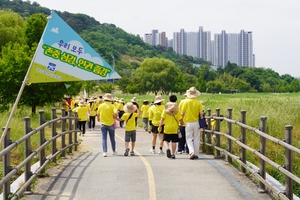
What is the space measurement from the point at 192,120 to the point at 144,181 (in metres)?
3.62

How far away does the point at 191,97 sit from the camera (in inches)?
492

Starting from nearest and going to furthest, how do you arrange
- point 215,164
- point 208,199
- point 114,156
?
point 208,199 < point 215,164 < point 114,156

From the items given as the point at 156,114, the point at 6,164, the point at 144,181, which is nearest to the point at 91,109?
the point at 156,114

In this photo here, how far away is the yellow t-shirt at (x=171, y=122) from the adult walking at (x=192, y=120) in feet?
1.59

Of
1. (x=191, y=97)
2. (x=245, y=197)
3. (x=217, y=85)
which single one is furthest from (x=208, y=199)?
(x=217, y=85)

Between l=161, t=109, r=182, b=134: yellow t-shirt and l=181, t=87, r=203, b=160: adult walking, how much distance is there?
1.59ft

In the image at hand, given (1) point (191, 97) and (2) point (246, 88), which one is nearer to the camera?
(1) point (191, 97)

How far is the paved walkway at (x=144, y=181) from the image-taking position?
315 inches

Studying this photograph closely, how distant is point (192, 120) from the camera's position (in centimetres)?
1239

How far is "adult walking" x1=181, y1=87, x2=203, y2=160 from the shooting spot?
12.4 m

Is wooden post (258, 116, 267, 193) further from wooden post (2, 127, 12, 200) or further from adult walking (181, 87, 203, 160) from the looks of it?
wooden post (2, 127, 12, 200)

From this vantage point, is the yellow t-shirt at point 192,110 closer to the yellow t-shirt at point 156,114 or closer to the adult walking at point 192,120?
the adult walking at point 192,120

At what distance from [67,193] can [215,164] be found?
443 centimetres

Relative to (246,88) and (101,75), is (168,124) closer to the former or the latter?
(101,75)
